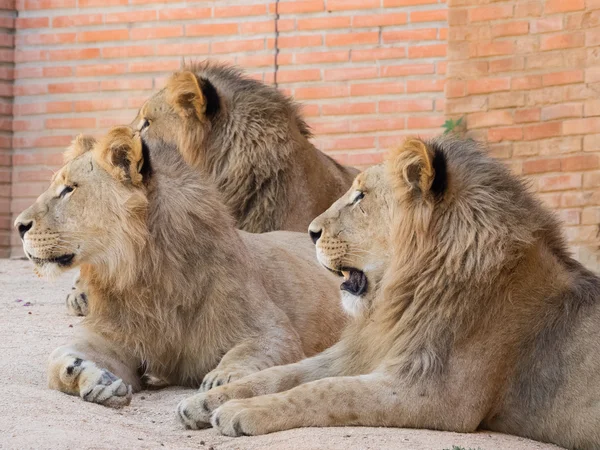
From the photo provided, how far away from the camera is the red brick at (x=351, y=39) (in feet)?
31.5

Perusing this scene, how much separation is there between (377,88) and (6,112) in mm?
3373

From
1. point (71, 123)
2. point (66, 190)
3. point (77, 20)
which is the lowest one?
point (66, 190)

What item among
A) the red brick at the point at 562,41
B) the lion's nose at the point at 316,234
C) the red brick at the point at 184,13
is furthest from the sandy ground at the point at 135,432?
the red brick at the point at 184,13

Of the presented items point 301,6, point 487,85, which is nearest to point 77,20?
point 301,6

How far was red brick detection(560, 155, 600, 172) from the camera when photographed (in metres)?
8.52

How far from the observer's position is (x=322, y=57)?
9.76 m

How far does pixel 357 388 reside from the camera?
4355 millimetres

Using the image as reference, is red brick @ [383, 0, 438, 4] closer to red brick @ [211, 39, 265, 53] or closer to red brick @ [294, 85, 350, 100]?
red brick @ [294, 85, 350, 100]

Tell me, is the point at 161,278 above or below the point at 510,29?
below

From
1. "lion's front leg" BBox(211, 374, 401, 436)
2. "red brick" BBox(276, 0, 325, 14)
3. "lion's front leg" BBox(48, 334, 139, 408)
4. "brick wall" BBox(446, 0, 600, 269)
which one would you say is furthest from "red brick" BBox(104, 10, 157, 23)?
"lion's front leg" BBox(211, 374, 401, 436)

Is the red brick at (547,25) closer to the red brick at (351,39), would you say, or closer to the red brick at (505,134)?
the red brick at (505,134)

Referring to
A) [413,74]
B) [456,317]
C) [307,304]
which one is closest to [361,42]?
[413,74]

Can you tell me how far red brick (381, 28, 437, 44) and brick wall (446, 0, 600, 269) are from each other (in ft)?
1.19

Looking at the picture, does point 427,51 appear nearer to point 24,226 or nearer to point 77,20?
point 77,20
